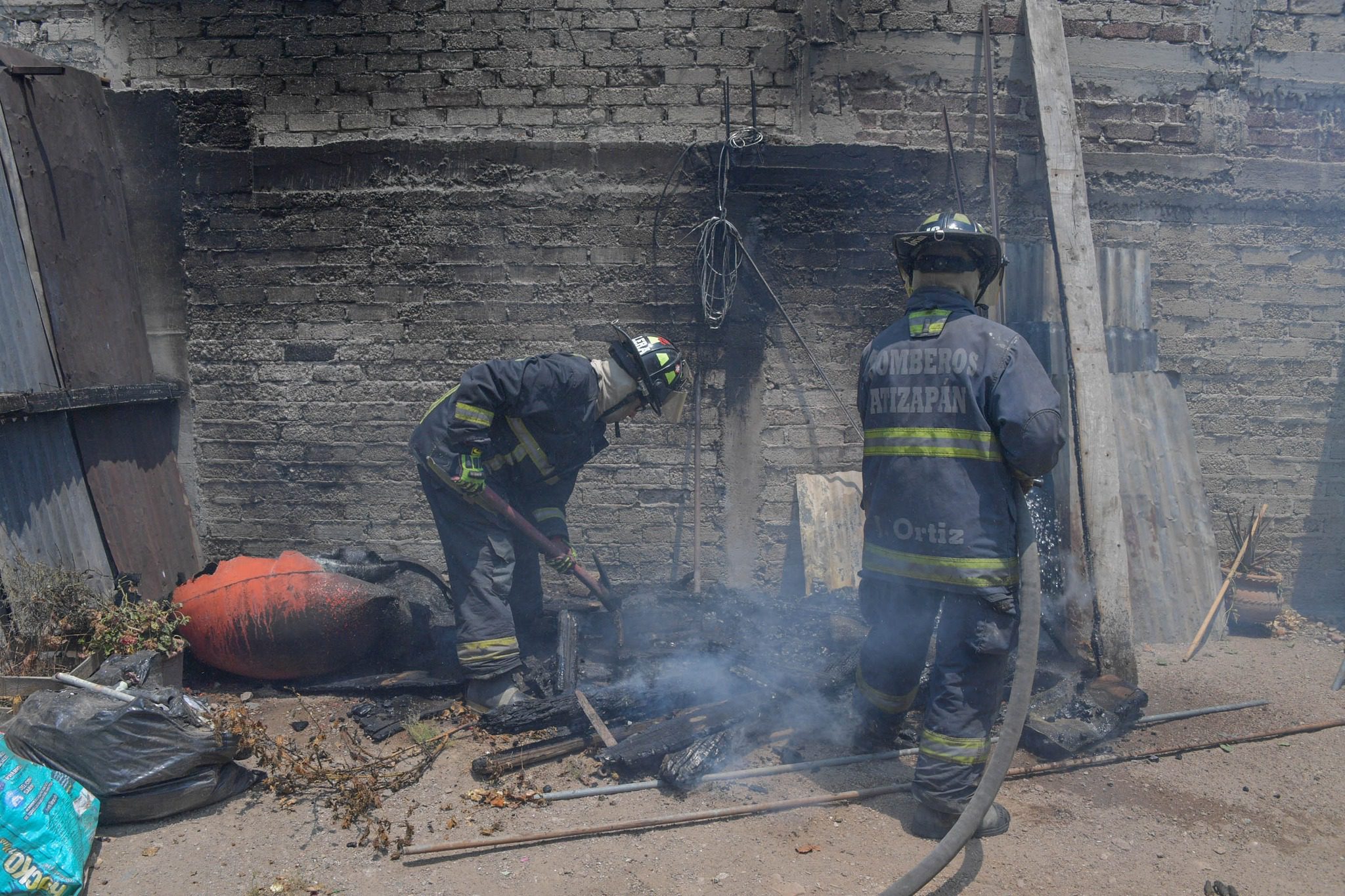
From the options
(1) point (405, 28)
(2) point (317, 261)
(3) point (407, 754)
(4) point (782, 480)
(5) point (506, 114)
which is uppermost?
(1) point (405, 28)

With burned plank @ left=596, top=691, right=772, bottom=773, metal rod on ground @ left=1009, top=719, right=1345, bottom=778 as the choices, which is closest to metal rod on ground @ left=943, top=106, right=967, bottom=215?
metal rod on ground @ left=1009, top=719, right=1345, bottom=778

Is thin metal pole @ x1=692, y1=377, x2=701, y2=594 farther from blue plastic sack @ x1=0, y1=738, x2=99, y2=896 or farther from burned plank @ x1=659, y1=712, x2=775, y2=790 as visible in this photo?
blue plastic sack @ x1=0, y1=738, x2=99, y2=896

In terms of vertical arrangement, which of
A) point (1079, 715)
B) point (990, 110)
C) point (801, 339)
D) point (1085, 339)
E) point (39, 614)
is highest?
point (990, 110)

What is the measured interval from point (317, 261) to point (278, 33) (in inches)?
60.2

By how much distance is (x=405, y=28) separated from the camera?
5477 millimetres

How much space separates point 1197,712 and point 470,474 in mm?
3895

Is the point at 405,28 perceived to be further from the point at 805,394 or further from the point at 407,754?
the point at 407,754

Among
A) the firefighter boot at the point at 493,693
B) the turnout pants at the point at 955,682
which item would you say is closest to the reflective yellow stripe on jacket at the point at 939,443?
the turnout pants at the point at 955,682

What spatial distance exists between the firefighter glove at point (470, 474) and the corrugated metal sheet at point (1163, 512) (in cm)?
422

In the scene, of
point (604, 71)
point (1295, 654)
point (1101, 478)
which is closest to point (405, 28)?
point (604, 71)

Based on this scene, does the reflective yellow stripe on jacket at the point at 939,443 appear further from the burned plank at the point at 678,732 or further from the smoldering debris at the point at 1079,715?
the burned plank at the point at 678,732

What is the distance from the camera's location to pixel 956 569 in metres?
3.22

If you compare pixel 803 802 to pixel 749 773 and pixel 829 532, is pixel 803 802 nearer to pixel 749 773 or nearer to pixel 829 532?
pixel 749 773

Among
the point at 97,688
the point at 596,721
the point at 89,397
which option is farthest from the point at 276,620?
the point at 596,721
